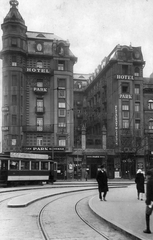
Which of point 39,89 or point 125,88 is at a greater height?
point 125,88

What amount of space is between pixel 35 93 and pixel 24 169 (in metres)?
25.0

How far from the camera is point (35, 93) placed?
189 feet

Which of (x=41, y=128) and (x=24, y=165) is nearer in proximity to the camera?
(x=24, y=165)

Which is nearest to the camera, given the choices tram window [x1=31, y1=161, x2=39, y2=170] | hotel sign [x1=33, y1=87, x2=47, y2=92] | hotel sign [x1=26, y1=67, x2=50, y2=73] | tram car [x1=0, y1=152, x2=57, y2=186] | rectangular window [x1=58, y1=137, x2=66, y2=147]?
tram car [x1=0, y1=152, x2=57, y2=186]

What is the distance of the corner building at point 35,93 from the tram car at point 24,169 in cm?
1614

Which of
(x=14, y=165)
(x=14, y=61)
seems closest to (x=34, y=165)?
(x=14, y=165)

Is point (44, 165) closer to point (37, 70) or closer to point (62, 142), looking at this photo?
point (62, 142)

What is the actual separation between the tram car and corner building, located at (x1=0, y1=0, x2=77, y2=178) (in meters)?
16.1

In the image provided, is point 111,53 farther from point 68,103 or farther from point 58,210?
point 58,210

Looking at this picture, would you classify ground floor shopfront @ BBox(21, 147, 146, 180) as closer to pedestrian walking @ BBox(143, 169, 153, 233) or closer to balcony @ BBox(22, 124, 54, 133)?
balcony @ BBox(22, 124, 54, 133)

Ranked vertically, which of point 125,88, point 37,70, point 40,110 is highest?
point 37,70

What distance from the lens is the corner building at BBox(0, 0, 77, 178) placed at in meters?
55.1

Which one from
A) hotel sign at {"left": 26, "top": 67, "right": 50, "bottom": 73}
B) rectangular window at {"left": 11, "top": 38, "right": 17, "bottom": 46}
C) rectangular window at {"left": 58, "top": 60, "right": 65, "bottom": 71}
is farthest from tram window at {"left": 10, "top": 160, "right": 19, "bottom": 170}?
rectangular window at {"left": 58, "top": 60, "right": 65, "bottom": 71}

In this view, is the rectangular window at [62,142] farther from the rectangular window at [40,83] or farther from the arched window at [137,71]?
the arched window at [137,71]
